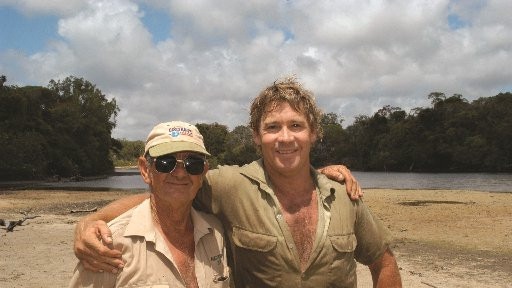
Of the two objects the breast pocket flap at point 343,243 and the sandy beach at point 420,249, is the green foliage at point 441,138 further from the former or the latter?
the breast pocket flap at point 343,243

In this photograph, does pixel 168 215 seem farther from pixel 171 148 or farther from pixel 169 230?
pixel 171 148

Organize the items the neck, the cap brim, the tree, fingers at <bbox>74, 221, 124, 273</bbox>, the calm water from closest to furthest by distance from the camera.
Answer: fingers at <bbox>74, 221, 124, 273</bbox>, the cap brim, the neck, the calm water, the tree

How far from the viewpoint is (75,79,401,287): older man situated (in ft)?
11.0

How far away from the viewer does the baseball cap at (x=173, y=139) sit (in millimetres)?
3088

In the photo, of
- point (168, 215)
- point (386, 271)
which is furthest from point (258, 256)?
point (386, 271)

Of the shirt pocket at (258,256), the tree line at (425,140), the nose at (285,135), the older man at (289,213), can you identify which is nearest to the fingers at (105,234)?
the older man at (289,213)

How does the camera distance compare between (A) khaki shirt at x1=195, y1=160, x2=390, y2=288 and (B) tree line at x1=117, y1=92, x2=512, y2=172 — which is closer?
(A) khaki shirt at x1=195, y1=160, x2=390, y2=288

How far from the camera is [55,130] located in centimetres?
7350

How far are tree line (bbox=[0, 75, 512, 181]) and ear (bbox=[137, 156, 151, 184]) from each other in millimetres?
54984

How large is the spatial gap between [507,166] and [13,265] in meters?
88.5

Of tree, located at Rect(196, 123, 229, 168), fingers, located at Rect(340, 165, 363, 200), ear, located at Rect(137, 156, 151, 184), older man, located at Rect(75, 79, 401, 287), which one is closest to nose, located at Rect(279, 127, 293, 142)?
older man, located at Rect(75, 79, 401, 287)

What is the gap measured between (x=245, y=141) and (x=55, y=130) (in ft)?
107

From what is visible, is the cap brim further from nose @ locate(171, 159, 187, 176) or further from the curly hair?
the curly hair

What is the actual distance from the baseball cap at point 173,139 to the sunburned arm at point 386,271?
1.58 metres
